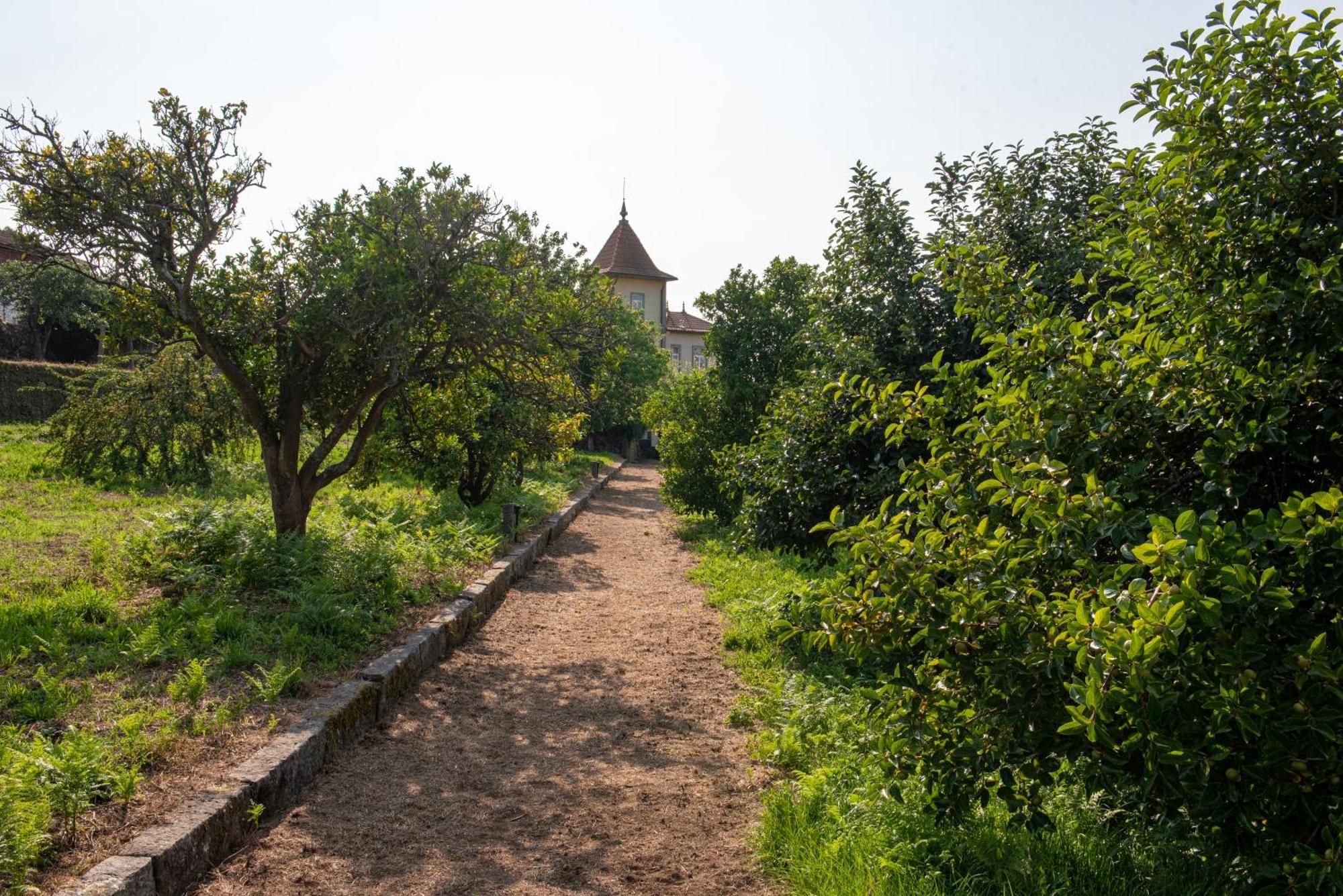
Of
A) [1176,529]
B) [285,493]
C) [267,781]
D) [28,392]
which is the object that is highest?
[28,392]

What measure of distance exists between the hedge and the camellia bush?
20.3m

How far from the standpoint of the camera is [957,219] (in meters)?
6.38

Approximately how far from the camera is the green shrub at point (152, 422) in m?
12.5

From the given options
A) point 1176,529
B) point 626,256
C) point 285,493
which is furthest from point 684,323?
point 1176,529

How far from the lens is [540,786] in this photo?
4.87 meters

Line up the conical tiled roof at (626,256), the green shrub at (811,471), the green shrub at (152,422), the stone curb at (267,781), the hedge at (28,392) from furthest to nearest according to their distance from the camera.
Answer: the conical tiled roof at (626,256), the hedge at (28,392), the green shrub at (152,422), the green shrub at (811,471), the stone curb at (267,781)

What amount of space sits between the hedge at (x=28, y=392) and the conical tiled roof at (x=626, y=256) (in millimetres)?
36549

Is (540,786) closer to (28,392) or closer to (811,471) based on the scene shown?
(811,471)

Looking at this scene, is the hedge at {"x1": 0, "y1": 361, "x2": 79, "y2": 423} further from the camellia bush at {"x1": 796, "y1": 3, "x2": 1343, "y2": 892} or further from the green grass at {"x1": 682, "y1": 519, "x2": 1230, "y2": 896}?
the camellia bush at {"x1": 796, "y1": 3, "x2": 1343, "y2": 892}

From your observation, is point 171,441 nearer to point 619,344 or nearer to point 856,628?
point 619,344

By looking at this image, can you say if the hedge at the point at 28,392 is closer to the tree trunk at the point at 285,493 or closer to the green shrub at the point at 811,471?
the tree trunk at the point at 285,493

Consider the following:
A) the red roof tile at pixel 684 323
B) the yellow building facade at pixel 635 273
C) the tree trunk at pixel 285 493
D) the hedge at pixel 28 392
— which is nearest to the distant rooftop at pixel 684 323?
the red roof tile at pixel 684 323

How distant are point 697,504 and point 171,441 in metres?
8.38

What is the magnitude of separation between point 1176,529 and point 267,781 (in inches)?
155
